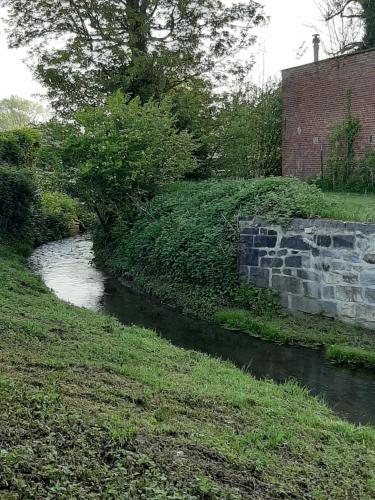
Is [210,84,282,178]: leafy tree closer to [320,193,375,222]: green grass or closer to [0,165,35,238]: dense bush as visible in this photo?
[0,165,35,238]: dense bush

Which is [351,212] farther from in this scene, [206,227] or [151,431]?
[151,431]

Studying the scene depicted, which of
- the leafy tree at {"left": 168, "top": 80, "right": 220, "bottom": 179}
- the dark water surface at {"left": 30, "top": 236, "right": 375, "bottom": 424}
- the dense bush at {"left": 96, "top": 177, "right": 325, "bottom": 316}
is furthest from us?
the leafy tree at {"left": 168, "top": 80, "right": 220, "bottom": 179}

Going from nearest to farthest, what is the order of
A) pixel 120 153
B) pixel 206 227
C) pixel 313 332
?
pixel 313 332 < pixel 206 227 < pixel 120 153

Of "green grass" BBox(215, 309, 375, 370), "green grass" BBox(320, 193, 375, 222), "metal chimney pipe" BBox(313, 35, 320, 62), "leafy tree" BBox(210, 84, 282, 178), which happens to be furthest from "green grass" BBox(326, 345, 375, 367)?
"metal chimney pipe" BBox(313, 35, 320, 62)

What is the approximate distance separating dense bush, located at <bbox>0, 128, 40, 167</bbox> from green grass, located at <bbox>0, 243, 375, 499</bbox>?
1590 cm

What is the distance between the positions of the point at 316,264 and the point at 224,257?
2061mm

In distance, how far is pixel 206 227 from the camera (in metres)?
11.7

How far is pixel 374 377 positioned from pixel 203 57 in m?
14.4

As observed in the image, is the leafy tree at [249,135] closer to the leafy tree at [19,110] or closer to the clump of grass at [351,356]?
the clump of grass at [351,356]

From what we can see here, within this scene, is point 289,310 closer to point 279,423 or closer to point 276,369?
point 276,369

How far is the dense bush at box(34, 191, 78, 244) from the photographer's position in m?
21.5

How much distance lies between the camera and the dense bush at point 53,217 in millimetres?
21516

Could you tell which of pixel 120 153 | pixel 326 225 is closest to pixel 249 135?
pixel 120 153

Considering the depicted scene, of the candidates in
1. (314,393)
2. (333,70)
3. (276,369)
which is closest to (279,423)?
(314,393)
